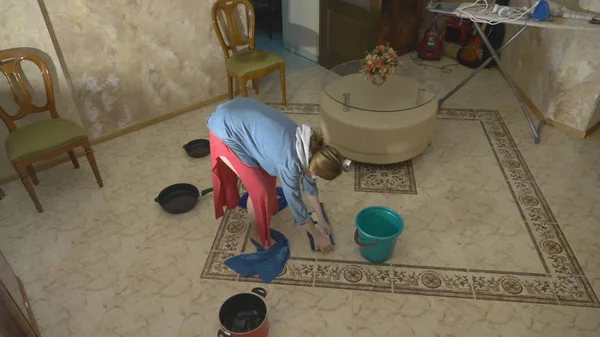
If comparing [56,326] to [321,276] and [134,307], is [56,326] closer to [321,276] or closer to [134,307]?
[134,307]

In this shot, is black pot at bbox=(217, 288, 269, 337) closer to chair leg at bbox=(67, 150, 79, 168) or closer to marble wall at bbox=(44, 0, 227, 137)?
chair leg at bbox=(67, 150, 79, 168)

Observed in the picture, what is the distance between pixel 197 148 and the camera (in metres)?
3.20

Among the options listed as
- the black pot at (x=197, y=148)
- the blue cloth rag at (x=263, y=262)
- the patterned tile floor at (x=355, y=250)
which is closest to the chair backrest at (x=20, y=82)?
the patterned tile floor at (x=355, y=250)

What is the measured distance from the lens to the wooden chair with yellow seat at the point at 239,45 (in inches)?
134

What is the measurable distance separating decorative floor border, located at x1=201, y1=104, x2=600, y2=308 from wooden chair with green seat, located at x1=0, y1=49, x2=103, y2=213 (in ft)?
3.68

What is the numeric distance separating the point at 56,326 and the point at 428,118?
7.93ft

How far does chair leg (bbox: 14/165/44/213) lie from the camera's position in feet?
8.34

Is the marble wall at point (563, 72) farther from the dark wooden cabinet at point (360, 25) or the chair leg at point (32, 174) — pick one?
the chair leg at point (32, 174)

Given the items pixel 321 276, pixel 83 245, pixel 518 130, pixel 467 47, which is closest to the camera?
pixel 321 276

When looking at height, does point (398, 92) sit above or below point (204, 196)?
above

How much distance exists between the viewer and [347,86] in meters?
3.09

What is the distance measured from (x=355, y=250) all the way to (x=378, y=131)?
78 cm

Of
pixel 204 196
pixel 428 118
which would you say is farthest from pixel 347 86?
pixel 204 196

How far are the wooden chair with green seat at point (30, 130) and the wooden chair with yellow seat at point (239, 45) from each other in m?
1.27
